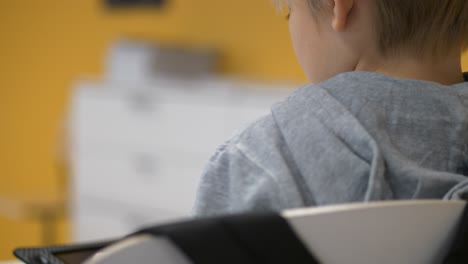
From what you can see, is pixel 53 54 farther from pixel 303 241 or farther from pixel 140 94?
pixel 303 241

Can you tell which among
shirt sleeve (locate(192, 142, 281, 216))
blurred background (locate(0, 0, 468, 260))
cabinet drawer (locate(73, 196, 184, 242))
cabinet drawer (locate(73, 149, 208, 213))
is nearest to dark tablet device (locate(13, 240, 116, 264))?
shirt sleeve (locate(192, 142, 281, 216))

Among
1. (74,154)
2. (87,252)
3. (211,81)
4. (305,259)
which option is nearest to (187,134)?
(211,81)

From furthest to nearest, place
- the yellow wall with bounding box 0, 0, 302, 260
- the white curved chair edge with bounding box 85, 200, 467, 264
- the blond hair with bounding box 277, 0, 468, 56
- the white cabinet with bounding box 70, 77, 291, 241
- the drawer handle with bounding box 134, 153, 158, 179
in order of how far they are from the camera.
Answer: the yellow wall with bounding box 0, 0, 302, 260, the drawer handle with bounding box 134, 153, 158, 179, the white cabinet with bounding box 70, 77, 291, 241, the blond hair with bounding box 277, 0, 468, 56, the white curved chair edge with bounding box 85, 200, 467, 264

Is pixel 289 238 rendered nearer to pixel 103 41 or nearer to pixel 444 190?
pixel 444 190

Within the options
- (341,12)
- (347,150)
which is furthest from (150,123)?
(347,150)

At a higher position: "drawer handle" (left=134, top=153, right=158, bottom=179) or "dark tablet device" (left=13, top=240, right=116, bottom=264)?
"dark tablet device" (left=13, top=240, right=116, bottom=264)

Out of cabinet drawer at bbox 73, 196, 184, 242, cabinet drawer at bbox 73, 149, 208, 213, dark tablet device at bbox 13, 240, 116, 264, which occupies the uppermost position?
dark tablet device at bbox 13, 240, 116, 264

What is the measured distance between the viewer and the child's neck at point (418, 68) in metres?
0.78

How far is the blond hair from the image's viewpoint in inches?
29.7

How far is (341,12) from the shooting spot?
Answer: 78 cm

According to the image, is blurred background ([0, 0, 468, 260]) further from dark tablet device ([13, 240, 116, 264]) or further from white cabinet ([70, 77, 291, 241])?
dark tablet device ([13, 240, 116, 264])

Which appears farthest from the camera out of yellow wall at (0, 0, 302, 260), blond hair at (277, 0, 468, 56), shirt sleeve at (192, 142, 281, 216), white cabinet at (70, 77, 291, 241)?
yellow wall at (0, 0, 302, 260)

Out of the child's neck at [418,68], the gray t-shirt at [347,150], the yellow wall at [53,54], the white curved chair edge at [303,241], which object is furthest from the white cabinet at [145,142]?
the white curved chair edge at [303,241]

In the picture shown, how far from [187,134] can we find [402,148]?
2386mm
